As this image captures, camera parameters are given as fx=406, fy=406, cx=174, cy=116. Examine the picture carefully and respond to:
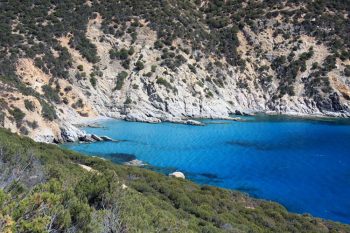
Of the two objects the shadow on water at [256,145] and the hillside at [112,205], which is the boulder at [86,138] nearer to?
the shadow on water at [256,145]

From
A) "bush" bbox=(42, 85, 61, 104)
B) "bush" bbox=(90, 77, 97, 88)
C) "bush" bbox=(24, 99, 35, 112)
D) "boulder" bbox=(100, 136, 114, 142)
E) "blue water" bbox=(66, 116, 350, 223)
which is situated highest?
"bush" bbox=(90, 77, 97, 88)

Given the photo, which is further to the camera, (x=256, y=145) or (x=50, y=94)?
(x=50, y=94)

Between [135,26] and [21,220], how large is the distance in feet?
193

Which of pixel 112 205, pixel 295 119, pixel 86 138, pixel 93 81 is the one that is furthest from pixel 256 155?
pixel 112 205

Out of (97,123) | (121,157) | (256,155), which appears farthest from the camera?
(97,123)

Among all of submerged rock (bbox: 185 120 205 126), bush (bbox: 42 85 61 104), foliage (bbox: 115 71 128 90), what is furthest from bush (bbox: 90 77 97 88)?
submerged rock (bbox: 185 120 205 126)

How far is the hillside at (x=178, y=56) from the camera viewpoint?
170 ft

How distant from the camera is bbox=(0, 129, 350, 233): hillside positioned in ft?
21.6

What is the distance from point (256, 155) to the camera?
119 feet

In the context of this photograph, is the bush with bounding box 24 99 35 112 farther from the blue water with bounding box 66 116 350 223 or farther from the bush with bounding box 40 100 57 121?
the blue water with bounding box 66 116 350 223

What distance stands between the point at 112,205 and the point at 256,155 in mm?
27985

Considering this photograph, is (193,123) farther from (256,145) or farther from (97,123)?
(97,123)

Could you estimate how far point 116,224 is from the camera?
8.16m

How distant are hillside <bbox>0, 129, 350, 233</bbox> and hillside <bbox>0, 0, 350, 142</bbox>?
27.1 metres
